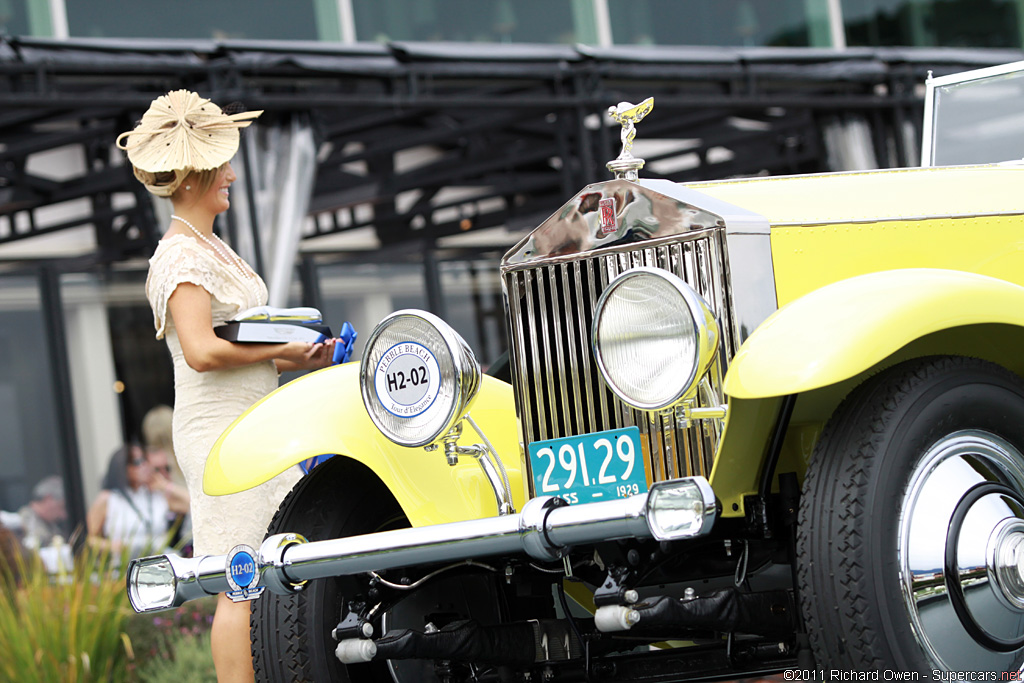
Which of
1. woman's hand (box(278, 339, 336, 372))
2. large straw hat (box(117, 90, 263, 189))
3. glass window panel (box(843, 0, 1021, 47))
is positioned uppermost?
glass window panel (box(843, 0, 1021, 47))

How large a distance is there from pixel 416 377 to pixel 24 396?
7926 mm

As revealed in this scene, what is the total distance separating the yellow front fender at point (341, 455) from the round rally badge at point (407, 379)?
0.72 feet

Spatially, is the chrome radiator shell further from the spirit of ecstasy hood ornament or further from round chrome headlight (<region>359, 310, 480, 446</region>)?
round chrome headlight (<region>359, 310, 480, 446</region>)

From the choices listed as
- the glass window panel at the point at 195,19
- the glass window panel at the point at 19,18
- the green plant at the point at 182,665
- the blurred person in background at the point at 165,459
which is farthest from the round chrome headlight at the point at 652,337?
the glass window panel at the point at 19,18

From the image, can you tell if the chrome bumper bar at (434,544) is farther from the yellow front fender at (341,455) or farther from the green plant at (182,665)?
the green plant at (182,665)

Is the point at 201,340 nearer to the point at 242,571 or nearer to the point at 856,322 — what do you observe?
the point at 242,571

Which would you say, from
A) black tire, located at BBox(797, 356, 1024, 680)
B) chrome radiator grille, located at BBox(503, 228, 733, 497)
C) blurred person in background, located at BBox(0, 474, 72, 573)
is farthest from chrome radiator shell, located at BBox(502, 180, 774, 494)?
blurred person in background, located at BBox(0, 474, 72, 573)

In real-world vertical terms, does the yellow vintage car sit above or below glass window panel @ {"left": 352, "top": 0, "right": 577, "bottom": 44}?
below

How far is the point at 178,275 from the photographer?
140 inches

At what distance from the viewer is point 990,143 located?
14.1 feet

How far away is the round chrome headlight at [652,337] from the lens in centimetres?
259

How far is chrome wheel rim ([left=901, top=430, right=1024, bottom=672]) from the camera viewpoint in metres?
2.52

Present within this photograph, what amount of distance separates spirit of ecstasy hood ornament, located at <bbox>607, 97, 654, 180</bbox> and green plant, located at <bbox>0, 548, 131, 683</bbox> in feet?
10.9

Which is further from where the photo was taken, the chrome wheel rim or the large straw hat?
the large straw hat
